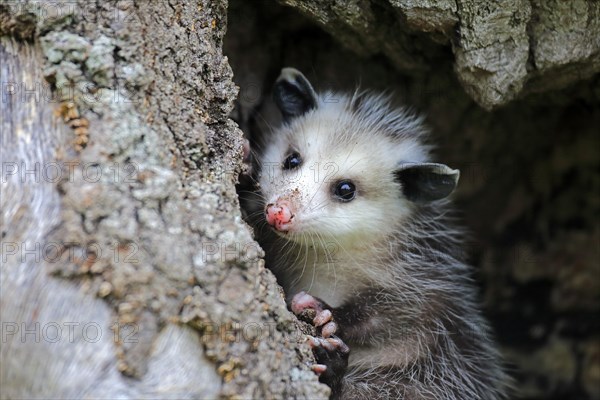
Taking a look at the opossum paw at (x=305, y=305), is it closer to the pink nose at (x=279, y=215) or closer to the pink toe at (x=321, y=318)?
the pink toe at (x=321, y=318)

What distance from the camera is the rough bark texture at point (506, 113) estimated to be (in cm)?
258

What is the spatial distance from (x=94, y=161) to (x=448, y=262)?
1.88m

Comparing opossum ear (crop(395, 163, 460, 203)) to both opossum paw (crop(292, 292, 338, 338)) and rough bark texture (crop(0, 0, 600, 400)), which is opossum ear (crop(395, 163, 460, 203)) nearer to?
rough bark texture (crop(0, 0, 600, 400))

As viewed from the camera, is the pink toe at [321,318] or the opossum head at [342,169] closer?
the pink toe at [321,318]

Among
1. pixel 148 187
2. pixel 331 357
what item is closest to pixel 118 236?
pixel 148 187

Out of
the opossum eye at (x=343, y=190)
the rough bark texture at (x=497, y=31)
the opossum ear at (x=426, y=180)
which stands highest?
the rough bark texture at (x=497, y=31)

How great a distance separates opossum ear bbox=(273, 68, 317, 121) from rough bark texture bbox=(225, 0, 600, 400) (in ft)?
0.81

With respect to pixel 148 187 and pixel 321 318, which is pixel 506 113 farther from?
pixel 148 187

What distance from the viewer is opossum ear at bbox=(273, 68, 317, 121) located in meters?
3.04

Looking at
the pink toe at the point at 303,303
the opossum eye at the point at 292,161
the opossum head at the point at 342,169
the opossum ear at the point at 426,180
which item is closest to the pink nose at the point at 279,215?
the opossum head at the point at 342,169

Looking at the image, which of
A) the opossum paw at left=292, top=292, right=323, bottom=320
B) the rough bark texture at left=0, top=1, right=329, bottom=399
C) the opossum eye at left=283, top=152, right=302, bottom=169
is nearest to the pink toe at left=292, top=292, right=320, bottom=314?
the opossum paw at left=292, top=292, right=323, bottom=320

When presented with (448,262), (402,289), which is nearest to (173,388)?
(402,289)

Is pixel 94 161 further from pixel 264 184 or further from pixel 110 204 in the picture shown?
pixel 264 184

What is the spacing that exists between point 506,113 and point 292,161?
133 cm
